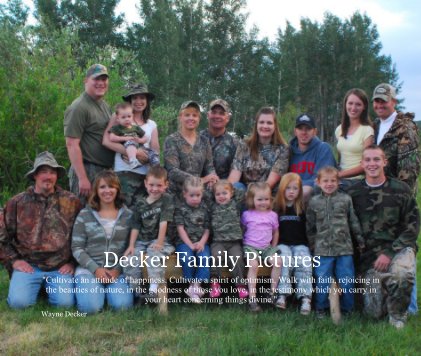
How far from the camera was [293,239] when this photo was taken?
525 centimetres

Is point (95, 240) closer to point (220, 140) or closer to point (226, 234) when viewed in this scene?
point (226, 234)

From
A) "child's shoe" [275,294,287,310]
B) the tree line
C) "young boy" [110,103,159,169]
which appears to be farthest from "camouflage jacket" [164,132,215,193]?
the tree line

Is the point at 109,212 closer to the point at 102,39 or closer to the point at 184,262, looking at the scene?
the point at 184,262

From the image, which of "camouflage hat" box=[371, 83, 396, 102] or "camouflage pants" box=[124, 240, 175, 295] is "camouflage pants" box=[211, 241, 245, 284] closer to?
"camouflage pants" box=[124, 240, 175, 295]

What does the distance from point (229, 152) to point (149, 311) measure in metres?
2.40

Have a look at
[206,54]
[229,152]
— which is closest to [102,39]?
[206,54]

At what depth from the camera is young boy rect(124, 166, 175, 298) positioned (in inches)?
199

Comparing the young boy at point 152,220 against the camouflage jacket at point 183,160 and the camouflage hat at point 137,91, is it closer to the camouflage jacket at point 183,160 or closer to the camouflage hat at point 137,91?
the camouflage jacket at point 183,160

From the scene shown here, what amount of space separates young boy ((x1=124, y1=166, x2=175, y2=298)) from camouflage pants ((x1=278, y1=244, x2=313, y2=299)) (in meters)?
1.21

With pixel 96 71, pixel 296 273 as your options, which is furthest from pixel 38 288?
pixel 296 273

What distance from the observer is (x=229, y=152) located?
20.5 ft

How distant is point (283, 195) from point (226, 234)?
790mm

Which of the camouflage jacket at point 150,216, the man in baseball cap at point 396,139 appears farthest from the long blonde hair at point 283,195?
the camouflage jacket at point 150,216

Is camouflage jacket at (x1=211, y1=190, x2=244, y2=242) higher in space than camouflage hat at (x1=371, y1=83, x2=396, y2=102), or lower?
lower
